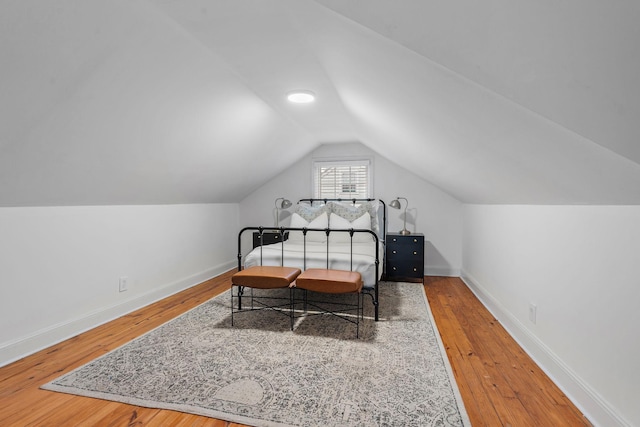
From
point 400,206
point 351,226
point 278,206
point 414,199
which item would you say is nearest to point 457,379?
point 351,226

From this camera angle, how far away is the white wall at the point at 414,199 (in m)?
4.80

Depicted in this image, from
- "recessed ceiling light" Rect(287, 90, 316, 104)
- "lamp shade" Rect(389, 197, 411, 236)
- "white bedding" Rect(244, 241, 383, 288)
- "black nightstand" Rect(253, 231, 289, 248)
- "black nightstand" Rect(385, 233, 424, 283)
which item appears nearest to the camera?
"recessed ceiling light" Rect(287, 90, 316, 104)

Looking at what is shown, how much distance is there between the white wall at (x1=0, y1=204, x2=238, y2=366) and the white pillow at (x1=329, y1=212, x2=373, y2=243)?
6.41 ft

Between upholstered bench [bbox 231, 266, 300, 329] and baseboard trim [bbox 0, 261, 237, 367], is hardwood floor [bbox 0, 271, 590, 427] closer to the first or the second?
baseboard trim [bbox 0, 261, 237, 367]

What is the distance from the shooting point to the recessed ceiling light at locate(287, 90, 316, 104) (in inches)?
116

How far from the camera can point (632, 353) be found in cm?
136

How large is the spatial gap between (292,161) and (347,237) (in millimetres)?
1695

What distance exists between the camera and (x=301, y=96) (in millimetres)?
3037

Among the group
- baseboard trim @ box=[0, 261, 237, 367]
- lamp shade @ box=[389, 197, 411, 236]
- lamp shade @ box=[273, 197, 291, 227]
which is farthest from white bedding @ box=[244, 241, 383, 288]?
lamp shade @ box=[273, 197, 291, 227]

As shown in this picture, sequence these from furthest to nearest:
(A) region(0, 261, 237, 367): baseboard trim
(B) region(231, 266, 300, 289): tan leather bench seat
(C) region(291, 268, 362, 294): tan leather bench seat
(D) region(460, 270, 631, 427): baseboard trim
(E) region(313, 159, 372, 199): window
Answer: (E) region(313, 159, 372, 199): window, (B) region(231, 266, 300, 289): tan leather bench seat, (C) region(291, 268, 362, 294): tan leather bench seat, (A) region(0, 261, 237, 367): baseboard trim, (D) region(460, 270, 631, 427): baseboard trim

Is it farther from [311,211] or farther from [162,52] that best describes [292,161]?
[162,52]

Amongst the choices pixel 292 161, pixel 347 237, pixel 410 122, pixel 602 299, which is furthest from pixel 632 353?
pixel 292 161

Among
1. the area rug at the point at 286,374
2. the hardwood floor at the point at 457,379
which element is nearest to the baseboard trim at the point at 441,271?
the hardwood floor at the point at 457,379

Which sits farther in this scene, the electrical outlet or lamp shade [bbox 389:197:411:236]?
Answer: lamp shade [bbox 389:197:411:236]
